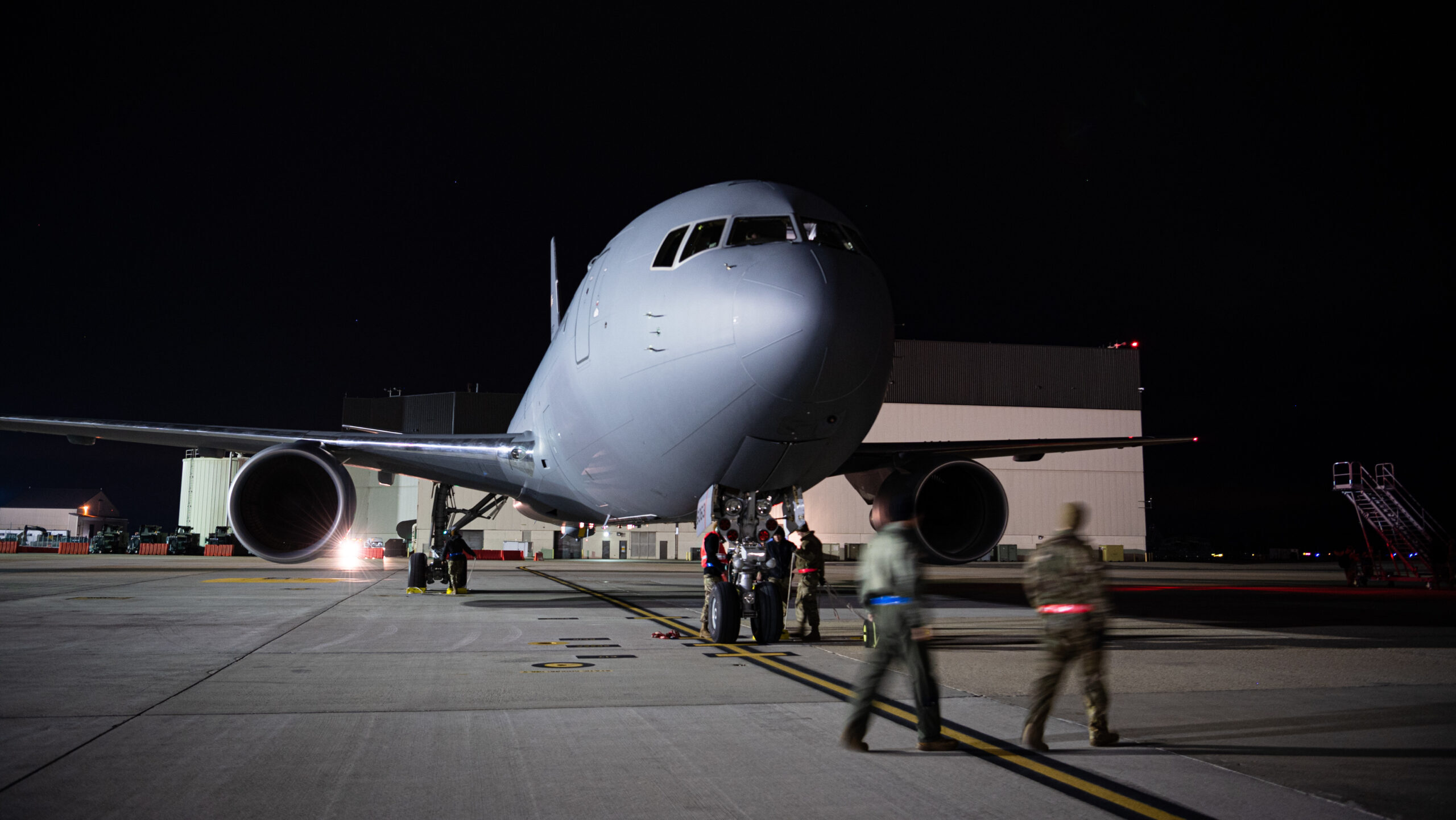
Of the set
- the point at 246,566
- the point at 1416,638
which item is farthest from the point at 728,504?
the point at 246,566

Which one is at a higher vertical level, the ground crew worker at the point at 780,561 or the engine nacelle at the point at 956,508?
the engine nacelle at the point at 956,508

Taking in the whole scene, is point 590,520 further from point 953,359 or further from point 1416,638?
point 953,359

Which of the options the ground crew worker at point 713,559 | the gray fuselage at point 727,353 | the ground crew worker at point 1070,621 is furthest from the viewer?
the ground crew worker at point 713,559

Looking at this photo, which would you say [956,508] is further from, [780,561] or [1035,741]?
[1035,741]

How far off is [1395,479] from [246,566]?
136 ft

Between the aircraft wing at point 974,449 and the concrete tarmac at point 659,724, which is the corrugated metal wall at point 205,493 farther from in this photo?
the aircraft wing at point 974,449

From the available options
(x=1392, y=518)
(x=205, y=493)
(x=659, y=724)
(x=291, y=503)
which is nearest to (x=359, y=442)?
(x=291, y=503)

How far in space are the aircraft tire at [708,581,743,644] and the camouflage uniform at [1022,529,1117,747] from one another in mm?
4814

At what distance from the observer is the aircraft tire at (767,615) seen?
10.2 m

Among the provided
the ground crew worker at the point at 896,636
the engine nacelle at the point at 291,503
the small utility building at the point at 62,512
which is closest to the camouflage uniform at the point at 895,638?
the ground crew worker at the point at 896,636

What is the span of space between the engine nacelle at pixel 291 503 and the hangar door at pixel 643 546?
4636 cm

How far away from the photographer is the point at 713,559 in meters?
10.3

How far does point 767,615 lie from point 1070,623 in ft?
16.6

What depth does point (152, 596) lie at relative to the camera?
58.5 feet
